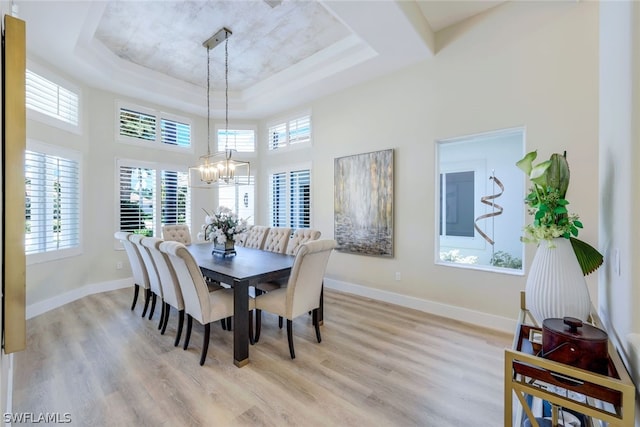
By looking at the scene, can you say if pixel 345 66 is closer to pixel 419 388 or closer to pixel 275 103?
pixel 275 103

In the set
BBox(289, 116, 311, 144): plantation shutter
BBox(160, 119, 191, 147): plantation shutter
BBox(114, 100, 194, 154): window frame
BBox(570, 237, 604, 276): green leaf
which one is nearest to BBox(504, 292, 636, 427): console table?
BBox(570, 237, 604, 276): green leaf

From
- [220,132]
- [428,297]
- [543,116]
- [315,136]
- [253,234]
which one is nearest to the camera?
[543,116]

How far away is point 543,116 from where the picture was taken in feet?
9.68

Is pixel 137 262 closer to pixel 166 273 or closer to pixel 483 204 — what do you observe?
pixel 166 273

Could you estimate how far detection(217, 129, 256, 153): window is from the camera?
20.3 ft

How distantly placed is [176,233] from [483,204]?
16.7 ft

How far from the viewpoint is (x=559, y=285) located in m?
1.38

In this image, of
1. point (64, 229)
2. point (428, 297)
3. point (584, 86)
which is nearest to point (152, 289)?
point (64, 229)

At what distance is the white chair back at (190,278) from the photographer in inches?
94.3

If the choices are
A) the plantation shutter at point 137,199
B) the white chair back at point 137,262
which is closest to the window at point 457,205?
the white chair back at point 137,262

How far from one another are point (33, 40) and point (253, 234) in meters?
3.61

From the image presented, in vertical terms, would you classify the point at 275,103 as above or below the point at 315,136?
above

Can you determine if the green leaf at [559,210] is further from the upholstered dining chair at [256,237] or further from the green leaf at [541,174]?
the upholstered dining chair at [256,237]

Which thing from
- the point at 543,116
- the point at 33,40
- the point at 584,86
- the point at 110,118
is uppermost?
the point at 33,40
